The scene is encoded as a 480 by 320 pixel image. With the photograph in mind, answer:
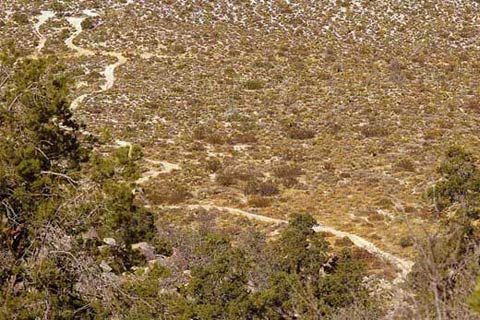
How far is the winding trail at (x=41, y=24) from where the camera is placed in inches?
1895

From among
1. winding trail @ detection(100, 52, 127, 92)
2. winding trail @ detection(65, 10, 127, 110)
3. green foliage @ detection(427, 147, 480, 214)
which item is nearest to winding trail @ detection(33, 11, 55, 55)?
winding trail @ detection(65, 10, 127, 110)

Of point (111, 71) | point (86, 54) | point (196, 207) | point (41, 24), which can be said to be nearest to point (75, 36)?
point (86, 54)

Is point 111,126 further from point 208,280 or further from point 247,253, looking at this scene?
point 208,280

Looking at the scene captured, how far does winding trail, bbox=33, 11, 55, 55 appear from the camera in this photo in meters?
48.1

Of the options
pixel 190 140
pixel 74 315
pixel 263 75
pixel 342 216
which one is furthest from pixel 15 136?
pixel 263 75

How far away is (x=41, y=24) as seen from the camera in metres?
51.8

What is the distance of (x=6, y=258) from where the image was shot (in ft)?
36.3

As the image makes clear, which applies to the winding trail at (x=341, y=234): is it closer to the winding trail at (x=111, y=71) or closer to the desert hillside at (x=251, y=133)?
the desert hillside at (x=251, y=133)

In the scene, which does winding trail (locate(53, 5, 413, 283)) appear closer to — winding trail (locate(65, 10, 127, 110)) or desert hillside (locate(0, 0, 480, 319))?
winding trail (locate(65, 10, 127, 110))

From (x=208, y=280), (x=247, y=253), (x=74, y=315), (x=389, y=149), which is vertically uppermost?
(x=74, y=315)

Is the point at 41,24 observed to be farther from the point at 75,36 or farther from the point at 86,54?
the point at 86,54

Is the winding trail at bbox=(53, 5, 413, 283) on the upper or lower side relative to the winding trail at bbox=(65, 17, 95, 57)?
upper

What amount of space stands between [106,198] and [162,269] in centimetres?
147

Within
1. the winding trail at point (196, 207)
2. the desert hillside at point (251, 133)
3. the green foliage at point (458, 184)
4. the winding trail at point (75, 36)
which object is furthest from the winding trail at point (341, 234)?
the winding trail at point (75, 36)
